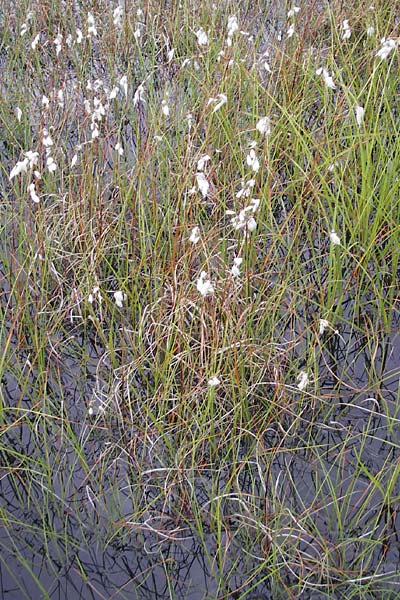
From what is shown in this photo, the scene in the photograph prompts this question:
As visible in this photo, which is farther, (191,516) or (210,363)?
(210,363)

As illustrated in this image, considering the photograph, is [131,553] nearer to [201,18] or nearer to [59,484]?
[59,484]

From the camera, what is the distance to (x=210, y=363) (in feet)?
8.12

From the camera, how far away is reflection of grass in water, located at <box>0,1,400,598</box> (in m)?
2.12

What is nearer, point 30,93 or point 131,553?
point 131,553

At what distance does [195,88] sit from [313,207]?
111 cm

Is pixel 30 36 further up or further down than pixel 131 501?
further up

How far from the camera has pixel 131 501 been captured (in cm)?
223

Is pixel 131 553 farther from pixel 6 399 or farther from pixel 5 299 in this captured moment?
Answer: pixel 5 299

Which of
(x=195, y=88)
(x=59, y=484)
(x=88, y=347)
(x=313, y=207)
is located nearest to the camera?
(x=59, y=484)

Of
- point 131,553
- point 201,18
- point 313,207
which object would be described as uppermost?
point 201,18

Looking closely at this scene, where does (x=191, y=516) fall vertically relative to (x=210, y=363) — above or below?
below

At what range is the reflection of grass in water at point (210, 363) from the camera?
2.12 m

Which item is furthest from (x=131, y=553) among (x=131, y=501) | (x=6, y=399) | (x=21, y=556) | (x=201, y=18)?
(x=201, y=18)

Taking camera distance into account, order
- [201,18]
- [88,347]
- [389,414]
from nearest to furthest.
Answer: [389,414]
[88,347]
[201,18]
